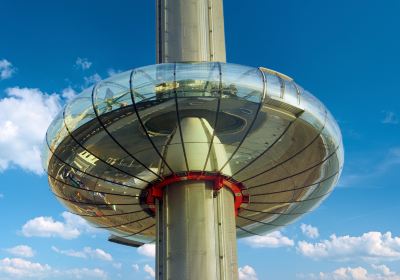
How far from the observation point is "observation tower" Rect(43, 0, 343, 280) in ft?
48.4

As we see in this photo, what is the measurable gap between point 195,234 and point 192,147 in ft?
9.19

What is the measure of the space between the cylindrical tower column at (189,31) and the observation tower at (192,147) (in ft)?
0.15

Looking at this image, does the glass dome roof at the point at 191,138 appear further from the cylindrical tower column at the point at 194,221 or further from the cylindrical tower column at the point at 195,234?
the cylindrical tower column at the point at 195,234

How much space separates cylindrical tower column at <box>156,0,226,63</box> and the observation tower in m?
0.04

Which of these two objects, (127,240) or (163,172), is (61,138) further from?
(127,240)

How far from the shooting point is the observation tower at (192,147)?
14.8 meters

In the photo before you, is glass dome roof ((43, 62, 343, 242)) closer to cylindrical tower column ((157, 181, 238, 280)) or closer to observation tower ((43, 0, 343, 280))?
observation tower ((43, 0, 343, 280))

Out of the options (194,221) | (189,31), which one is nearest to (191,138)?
(194,221)

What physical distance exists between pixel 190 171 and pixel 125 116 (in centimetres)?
335

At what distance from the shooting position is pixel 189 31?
20.3m

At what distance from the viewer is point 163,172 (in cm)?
1738

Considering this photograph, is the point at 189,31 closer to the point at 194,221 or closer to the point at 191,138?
the point at 191,138

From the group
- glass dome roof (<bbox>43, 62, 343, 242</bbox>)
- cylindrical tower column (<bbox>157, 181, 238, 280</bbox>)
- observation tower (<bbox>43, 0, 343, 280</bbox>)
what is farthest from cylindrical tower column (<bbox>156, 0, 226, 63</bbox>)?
cylindrical tower column (<bbox>157, 181, 238, 280</bbox>)

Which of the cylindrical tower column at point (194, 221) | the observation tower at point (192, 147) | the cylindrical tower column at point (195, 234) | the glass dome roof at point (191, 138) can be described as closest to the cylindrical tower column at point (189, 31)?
the observation tower at point (192, 147)
